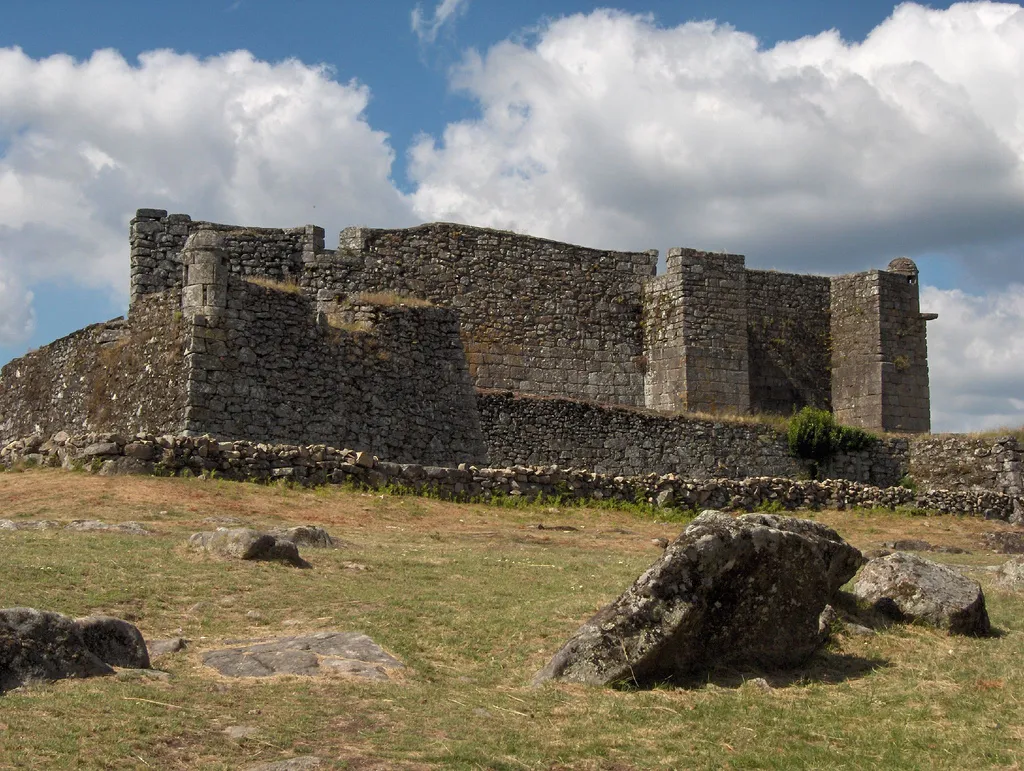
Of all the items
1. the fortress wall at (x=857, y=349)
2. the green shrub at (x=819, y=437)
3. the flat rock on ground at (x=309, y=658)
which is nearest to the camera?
the flat rock on ground at (x=309, y=658)

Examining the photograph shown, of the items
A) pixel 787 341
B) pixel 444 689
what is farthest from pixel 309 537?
pixel 787 341

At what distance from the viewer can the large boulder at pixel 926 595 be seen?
438 inches

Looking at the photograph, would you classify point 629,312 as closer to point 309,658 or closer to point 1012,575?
point 1012,575

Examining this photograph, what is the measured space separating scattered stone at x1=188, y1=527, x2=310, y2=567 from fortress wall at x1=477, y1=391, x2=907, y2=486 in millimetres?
14866

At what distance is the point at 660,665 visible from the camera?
9289 mm

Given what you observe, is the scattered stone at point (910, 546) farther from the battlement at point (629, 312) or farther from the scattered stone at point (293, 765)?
the scattered stone at point (293, 765)

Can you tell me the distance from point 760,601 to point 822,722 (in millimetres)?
1347

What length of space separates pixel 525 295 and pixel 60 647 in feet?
80.6

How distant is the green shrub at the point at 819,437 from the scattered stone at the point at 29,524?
20.5 meters

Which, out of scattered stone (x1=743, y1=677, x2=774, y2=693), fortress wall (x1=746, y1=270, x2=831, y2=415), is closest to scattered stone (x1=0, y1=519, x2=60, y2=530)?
scattered stone (x1=743, y1=677, x2=774, y2=693)

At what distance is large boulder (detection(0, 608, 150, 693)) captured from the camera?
786 cm

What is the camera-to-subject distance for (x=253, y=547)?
12625mm

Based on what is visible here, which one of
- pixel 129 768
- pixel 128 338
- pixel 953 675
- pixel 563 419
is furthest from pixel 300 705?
pixel 563 419

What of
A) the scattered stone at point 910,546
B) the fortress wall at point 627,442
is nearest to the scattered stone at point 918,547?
the scattered stone at point 910,546
